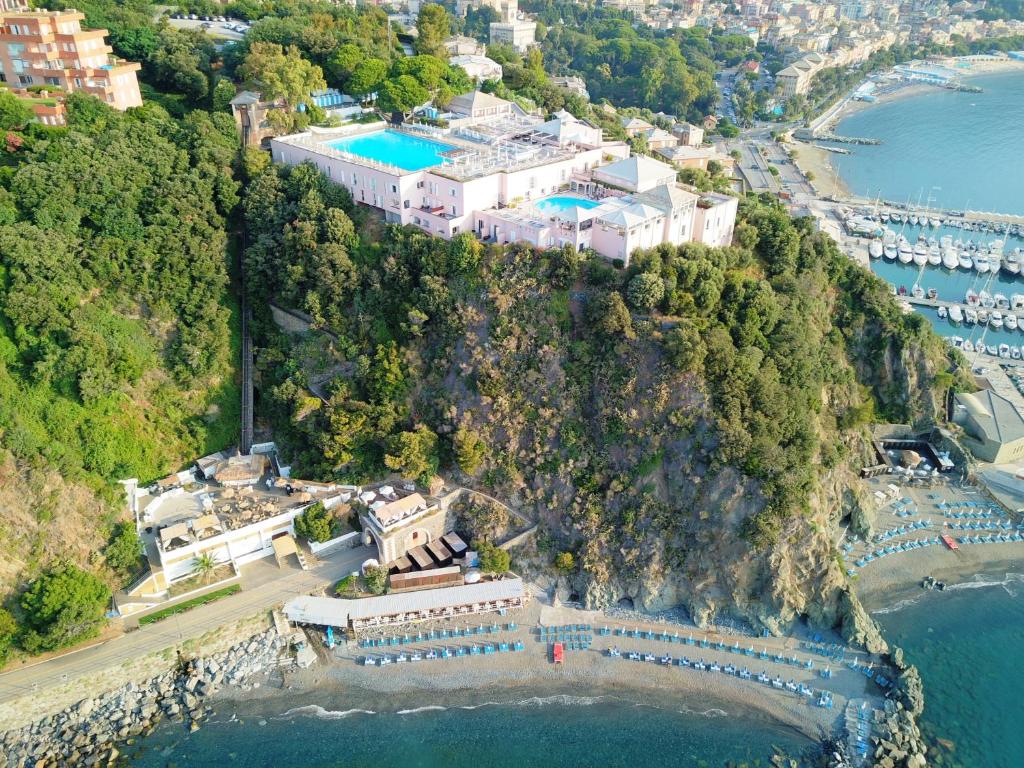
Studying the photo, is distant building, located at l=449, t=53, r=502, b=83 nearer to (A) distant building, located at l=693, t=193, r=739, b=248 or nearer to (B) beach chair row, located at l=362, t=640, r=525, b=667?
(A) distant building, located at l=693, t=193, r=739, b=248

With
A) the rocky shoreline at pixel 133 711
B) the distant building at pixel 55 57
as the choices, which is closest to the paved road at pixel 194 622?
the rocky shoreline at pixel 133 711

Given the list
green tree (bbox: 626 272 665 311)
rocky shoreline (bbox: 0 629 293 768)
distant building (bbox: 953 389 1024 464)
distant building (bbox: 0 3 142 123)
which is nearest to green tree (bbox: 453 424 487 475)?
green tree (bbox: 626 272 665 311)

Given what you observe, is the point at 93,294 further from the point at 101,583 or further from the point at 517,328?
the point at 517,328

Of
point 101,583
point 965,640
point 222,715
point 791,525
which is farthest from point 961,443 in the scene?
point 101,583

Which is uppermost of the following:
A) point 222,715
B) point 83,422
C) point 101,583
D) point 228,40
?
point 228,40

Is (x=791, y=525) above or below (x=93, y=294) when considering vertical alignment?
below

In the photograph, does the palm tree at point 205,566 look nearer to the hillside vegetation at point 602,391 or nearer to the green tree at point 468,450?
the hillside vegetation at point 602,391

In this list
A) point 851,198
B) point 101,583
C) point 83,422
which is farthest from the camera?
point 851,198
